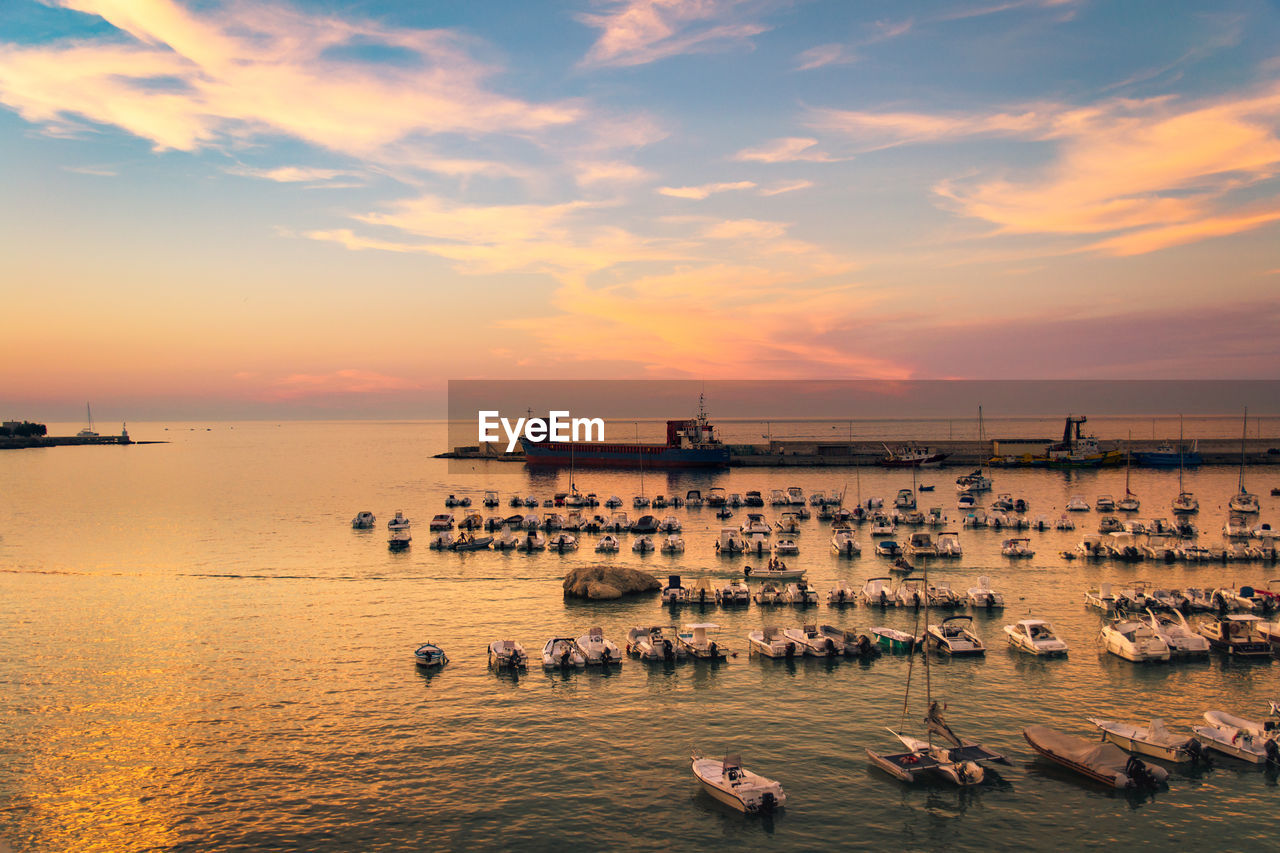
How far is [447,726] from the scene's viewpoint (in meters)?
35.1

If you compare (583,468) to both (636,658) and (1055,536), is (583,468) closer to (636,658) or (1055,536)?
(1055,536)

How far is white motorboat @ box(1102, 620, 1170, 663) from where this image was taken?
41.6m

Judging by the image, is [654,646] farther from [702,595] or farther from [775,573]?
[775,573]

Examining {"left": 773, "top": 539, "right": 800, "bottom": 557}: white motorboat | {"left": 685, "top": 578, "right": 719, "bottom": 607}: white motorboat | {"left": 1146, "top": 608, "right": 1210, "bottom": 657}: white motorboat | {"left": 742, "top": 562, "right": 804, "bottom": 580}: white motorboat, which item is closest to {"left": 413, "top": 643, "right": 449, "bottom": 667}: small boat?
{"left": 685, "top": 578, "right": 719, "bottom": 607}: white motorboat

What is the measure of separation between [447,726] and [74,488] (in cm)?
16216

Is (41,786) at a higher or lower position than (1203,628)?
lower

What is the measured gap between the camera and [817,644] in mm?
43406

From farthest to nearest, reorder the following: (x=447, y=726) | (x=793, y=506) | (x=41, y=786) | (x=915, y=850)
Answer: (x=793, y=506)
(x=447, y=726)
(x=41, y=786)
(x=915, y=850)

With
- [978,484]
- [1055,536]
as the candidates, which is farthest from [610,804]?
[978,484]

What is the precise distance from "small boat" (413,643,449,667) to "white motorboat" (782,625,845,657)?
1946 centimetres

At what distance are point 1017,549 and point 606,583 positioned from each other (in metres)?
40.2

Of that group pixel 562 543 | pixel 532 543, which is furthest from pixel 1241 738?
pixel 532 543

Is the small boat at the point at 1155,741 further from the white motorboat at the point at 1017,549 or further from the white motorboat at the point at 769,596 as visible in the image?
the white motorboat at the point at 1017,549

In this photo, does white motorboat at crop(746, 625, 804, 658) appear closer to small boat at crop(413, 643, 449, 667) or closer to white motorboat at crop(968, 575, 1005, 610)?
white motorboat at crop(968, 575, 1005, 610)
